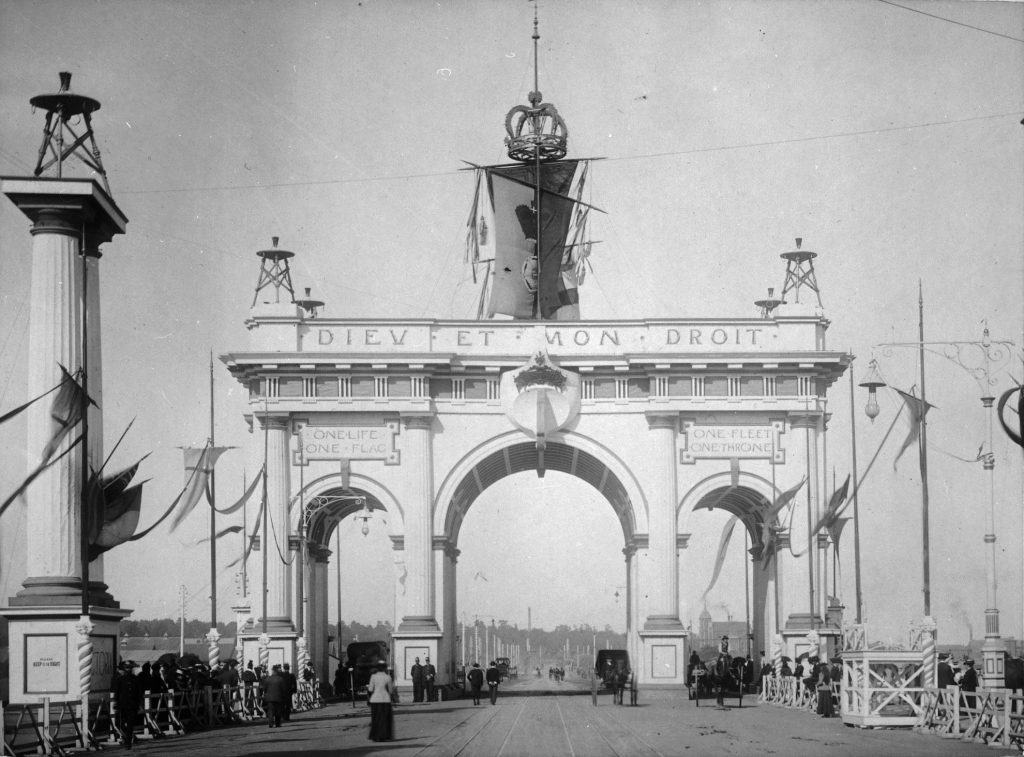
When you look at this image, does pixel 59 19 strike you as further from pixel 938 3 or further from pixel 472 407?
pixel 472 407

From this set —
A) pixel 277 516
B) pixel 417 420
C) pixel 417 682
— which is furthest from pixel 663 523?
pixel 277 516

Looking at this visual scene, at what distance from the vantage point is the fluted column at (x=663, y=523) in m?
55.9

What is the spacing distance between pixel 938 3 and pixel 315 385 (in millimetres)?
28800

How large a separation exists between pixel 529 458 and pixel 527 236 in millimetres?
8848

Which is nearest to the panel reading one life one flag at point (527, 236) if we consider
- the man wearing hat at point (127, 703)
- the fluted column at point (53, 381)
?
the fluted column at point (53, 381)

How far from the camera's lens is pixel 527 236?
6175 centimetres

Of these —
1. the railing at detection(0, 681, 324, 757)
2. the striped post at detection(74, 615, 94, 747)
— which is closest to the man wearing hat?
the railing at detection(0, 681, 324, 757)

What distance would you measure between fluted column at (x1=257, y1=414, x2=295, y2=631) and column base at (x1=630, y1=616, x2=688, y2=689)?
1265 centimetres

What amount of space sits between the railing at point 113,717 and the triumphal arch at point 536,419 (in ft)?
37.0

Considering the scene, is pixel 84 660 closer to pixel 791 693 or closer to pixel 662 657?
pixel 791 693

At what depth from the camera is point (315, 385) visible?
56500mm

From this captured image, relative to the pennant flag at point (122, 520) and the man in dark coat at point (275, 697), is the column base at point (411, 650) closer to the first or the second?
the man in dark coat at point (275, 697)

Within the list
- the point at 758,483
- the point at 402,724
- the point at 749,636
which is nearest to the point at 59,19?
the point at 402,724

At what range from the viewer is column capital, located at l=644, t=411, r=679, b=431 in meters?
56.3
